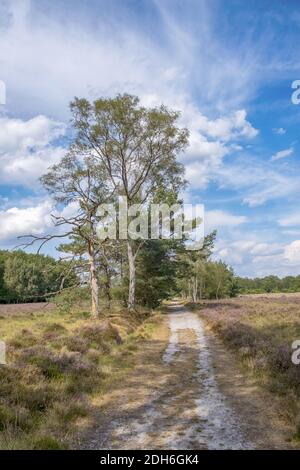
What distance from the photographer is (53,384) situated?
1057 cm

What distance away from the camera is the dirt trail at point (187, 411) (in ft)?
24.3

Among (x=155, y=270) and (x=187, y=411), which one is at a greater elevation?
(x=155, y=270)

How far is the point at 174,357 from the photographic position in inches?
639

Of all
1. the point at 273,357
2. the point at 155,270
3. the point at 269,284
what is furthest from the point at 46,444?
the point at 269,284

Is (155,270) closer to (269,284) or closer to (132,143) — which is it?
(132,143)

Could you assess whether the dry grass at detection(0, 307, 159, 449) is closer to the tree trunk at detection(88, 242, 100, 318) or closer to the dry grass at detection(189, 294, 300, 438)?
the dry grass at detection(189, 294, 300, 438)

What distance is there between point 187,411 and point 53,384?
3.55 m

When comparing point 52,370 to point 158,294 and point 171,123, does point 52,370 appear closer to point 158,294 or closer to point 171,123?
point 171,123

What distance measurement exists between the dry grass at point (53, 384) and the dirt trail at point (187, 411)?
23.7 inches

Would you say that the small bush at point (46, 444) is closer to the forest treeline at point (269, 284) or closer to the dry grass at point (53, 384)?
the dry grass at point (53, 384)

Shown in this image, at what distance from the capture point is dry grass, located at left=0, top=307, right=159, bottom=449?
7.65 metres

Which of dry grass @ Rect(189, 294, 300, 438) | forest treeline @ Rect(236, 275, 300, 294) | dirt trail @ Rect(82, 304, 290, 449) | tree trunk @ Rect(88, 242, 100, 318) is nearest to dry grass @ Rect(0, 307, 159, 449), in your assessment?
dirt trail @ Rect(82, 304, 290, 449)

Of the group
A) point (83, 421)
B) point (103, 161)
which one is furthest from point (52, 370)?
point (103, 161)
